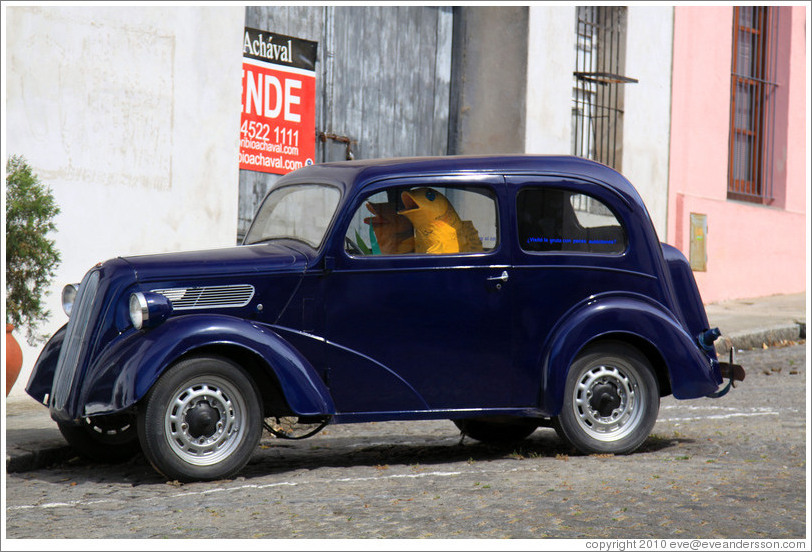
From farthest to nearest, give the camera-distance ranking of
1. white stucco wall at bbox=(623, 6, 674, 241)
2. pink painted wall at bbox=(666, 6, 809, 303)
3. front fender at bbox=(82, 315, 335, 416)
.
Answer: pink painted wall at bbox=(666, 6, 809, 303), white stucco wall at bbox=(623, 6, 674, 241), front fender at bbox=(82, 315, 335, 416)

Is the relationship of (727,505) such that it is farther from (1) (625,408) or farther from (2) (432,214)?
(2) (432,214)

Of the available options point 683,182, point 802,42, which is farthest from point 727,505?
point 802,42

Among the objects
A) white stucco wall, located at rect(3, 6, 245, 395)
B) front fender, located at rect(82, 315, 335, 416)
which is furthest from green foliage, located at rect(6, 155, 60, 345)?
front fender, located at rect(82, 315, 335, 416)

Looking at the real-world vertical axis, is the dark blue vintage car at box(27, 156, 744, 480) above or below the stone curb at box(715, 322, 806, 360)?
above

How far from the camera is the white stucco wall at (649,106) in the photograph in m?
16.4

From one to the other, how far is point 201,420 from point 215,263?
90cm

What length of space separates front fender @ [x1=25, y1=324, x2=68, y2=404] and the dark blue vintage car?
0.02 metres

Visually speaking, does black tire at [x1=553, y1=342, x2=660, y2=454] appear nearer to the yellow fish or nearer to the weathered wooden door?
the yellow fish

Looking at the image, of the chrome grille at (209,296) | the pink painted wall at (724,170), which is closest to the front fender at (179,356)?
the chrome grille at (209,296)

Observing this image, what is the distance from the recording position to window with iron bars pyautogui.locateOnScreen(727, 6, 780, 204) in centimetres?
1842

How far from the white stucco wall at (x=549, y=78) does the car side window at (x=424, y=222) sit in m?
7.86

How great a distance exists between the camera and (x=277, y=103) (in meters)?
12.5

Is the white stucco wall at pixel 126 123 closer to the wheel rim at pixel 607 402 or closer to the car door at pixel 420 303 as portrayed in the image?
the car door at pixel 420 303

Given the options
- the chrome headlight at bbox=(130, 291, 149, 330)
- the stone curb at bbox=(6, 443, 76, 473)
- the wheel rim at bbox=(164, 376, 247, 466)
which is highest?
the chrome headlight at bbox=(130, 291, 149, 330)
